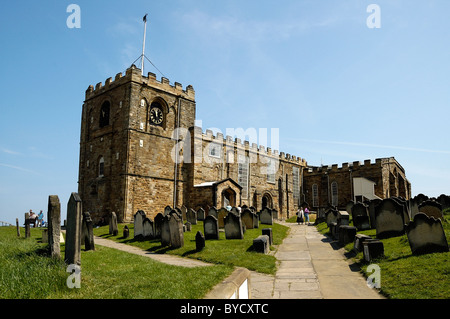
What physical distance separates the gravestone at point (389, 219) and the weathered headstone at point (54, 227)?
31.8 feet

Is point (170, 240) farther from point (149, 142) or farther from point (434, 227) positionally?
point (149, 142)

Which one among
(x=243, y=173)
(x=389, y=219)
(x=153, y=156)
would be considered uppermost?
(x=153, y=156)

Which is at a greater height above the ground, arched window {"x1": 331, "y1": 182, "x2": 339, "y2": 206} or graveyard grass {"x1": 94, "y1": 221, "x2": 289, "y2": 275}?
arched window {"x1": 331, "y1": 182, "x2": 339, "y2": 206}

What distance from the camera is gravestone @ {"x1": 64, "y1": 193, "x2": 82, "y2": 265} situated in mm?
6479

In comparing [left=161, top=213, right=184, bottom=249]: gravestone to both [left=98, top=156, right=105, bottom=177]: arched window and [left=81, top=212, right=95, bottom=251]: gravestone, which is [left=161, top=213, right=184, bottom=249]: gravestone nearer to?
[left=81, top=212, right=95, bottom=251]: gravestone

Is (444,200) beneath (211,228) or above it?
above

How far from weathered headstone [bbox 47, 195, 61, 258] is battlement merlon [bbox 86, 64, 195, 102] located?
20.6m

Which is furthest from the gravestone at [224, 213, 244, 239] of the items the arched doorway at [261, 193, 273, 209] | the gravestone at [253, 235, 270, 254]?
the arched doorway at [261, 193, 273, 209]

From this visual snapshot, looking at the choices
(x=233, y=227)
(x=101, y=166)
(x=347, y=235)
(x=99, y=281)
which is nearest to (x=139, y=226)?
(x=233, y=227)

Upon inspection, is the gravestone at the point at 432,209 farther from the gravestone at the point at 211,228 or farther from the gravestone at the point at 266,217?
the gravestone at the point at 266,217

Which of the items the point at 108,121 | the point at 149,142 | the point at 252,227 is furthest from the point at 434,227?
the point at 108,121

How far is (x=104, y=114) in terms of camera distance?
2823cm

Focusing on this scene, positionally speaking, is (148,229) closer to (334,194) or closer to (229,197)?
(229,197)

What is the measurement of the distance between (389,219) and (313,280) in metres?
5.27
